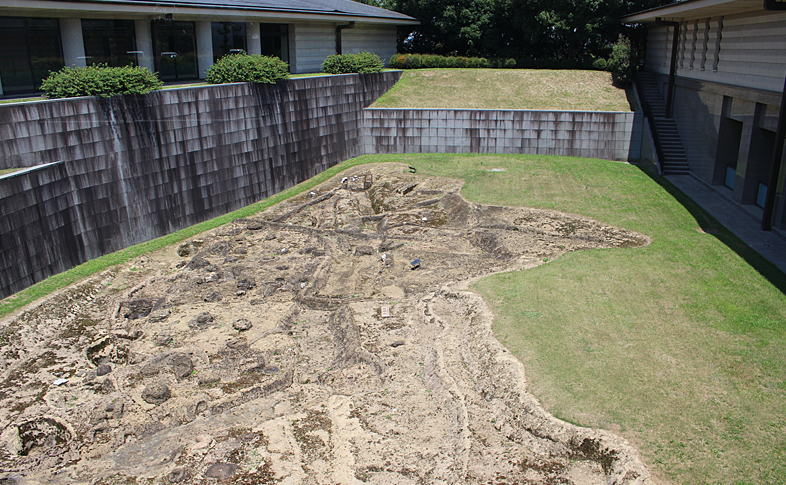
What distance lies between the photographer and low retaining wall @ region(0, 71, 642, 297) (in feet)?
39.3

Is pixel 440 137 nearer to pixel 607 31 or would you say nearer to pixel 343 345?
pixel 607 31

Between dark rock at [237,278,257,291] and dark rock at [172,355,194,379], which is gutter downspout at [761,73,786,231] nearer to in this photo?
dark rock at [237,278,257,291]

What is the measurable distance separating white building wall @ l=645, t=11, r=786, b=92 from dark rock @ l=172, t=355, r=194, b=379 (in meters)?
15.4

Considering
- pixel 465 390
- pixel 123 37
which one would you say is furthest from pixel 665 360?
pixel 123 37

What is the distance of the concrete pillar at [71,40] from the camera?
687 inches

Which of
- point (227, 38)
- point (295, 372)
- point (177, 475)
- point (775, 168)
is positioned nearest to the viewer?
point (177, 475)

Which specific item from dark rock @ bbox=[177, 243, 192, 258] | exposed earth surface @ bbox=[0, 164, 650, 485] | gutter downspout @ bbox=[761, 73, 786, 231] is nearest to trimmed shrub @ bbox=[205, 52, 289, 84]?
exposed earth surface @ bbox=[0, 164, 650, 485]

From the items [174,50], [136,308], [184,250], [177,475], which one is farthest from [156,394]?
[174,50]

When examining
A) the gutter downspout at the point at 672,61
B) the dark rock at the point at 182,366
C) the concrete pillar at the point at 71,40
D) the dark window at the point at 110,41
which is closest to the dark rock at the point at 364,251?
the dark rock at the point at 182,366

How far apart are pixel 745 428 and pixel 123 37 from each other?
2058 centimetres

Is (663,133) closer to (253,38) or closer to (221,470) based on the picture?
(253,38)

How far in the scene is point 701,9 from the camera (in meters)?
18.2

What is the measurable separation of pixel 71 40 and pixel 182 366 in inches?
526

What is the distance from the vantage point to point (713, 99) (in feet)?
62.1
